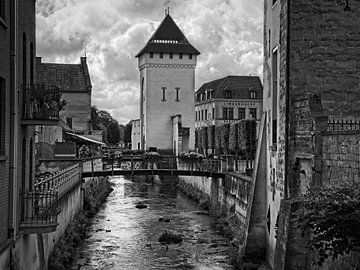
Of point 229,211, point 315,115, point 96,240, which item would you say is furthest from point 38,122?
point 229,211

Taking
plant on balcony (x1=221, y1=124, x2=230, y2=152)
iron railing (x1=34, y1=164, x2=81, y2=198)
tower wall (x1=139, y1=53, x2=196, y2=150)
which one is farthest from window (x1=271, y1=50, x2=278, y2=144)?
tower wall (x1=139, y1=53, x2=196, y2=150)

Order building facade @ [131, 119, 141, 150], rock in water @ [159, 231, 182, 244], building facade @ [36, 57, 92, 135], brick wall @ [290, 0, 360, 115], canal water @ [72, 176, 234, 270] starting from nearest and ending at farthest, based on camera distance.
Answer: brick wall @ [290, 0, 360, 115]
canal water @ [72, 176, 234, 270]
rock in water @ [159, 231, 182, 244]
building facade @ [36, 57, 92, 135]
building facade @ [131, 119, 141, 150]

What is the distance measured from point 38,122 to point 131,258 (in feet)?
34.4

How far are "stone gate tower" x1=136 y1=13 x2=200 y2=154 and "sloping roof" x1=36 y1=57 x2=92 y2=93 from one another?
20.1ft

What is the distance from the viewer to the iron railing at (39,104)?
45.3ft

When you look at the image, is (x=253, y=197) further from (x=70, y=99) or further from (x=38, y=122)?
(x=70, y=99)

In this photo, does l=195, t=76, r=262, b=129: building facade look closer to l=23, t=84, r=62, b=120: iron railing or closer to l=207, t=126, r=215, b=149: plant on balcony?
l=207, t=126, r=215, b=149: plant on balcony

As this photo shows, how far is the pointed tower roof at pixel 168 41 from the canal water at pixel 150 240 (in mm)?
23645

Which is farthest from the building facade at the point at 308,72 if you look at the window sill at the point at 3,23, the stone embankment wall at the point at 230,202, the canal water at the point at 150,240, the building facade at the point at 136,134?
the building facade at the point at 136,134

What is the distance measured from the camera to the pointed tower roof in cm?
6247

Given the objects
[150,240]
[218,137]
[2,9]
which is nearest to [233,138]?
[218,137]

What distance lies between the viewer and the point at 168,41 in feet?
208

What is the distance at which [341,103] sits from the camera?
58.5 ft

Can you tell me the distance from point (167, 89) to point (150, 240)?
3709 cm
